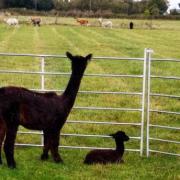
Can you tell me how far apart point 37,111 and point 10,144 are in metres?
0.63

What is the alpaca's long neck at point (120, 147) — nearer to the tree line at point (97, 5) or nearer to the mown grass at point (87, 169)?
the mown grass at point (87, 169)

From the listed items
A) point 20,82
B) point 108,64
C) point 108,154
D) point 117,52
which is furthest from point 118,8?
point 108,154

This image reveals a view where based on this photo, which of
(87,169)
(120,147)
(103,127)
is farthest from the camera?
(103,127)

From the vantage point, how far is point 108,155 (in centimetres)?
1002

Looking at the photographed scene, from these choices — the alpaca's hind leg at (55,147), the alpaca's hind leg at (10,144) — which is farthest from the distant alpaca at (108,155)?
the alpaca's hind leg at (10,144)

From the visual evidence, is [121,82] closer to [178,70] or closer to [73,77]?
[178,70]

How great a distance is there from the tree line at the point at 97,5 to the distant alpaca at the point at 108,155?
313 feet

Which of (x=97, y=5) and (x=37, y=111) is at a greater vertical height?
(x=37, y=111)

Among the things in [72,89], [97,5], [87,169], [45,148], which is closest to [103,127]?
[45,148]

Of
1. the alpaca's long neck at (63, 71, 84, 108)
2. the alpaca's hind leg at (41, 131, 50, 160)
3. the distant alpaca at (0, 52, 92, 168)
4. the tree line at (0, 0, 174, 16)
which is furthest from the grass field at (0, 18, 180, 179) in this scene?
the tree line at (0, 0, 174, 16)

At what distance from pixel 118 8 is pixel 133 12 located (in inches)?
155

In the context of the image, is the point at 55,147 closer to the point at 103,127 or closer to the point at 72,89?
the point at 72,89

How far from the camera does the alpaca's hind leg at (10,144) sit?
9.39 m

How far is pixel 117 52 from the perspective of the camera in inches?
1257
